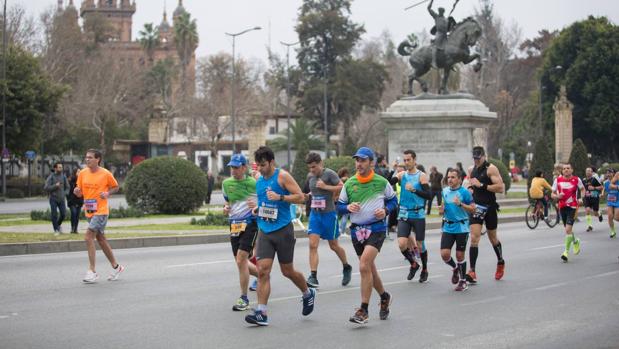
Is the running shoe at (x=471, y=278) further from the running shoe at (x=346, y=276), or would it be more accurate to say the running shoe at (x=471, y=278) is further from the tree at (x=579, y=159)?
the tree at (x=579, y=159)

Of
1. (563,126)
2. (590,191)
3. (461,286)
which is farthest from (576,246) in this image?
(563,126)

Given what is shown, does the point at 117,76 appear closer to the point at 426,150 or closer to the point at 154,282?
the point at 426,150

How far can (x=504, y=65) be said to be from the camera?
87.2 m

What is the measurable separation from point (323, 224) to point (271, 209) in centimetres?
333

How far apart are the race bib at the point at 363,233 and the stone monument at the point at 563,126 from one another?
209 feet

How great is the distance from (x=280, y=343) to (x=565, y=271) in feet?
24.3

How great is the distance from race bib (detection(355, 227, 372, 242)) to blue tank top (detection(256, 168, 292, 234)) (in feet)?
2.38

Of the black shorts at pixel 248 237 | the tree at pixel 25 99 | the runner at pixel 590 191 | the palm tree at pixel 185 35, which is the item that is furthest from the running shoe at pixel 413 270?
the palm tree at pixel 185 35

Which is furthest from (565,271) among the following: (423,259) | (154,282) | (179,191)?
(179,191)

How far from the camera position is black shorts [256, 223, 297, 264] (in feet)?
32.3

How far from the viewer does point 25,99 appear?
167 feet

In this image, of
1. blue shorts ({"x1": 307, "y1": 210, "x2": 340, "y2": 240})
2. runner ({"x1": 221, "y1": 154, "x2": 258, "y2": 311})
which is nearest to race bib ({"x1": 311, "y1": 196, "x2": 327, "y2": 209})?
blue shorts ({"x1": 307, "y1": 210, "x2": 340, "y2": 240})

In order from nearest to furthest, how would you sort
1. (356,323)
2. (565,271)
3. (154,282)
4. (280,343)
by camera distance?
(280,343) → (356,323) → (154,282) → (565,271)

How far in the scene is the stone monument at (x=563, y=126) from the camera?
71.6 meters
